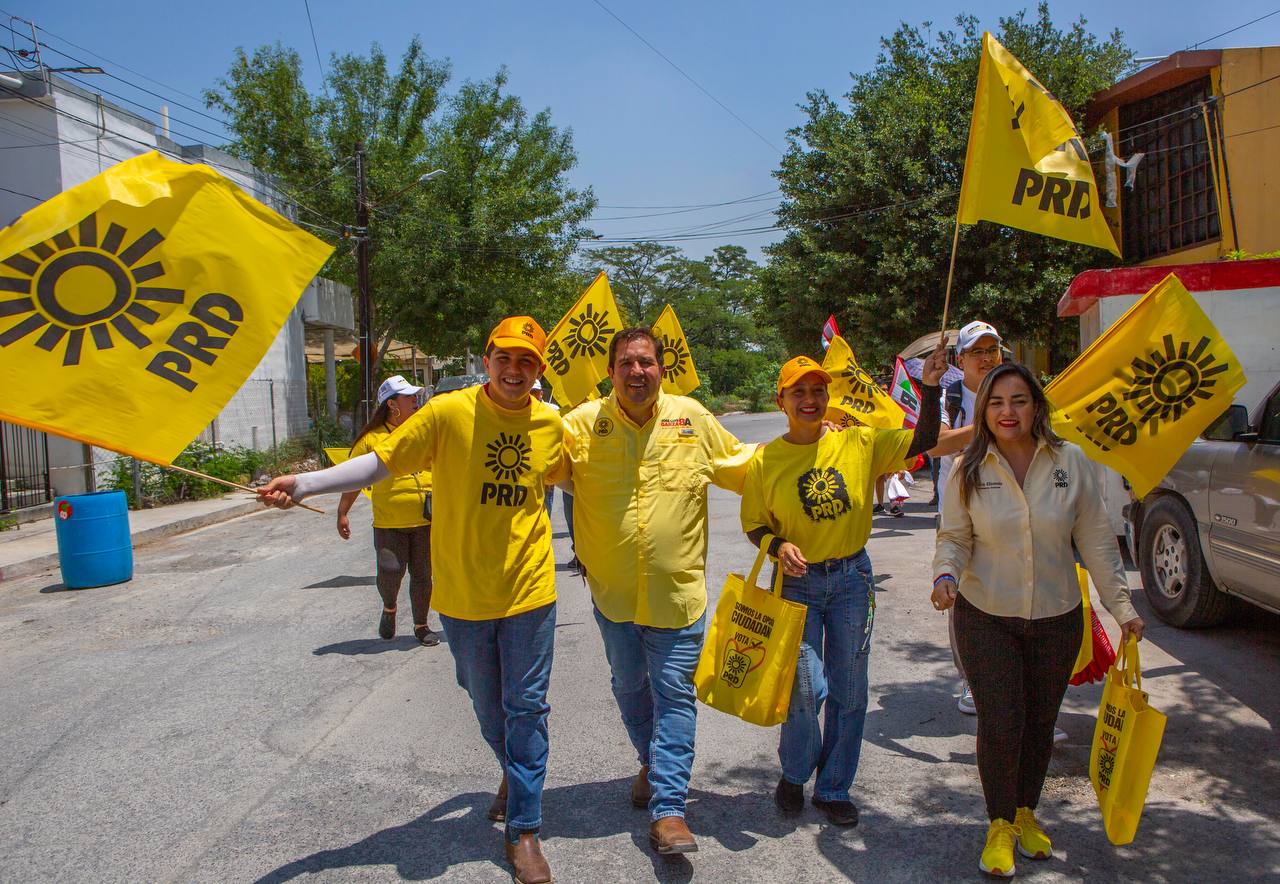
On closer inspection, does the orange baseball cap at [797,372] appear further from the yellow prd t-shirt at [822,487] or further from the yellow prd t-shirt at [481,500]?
the yellow prd t-shirt at [481,500]

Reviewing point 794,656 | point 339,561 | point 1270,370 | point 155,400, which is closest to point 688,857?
point 794,656

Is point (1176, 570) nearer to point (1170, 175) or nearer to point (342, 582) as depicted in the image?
point (342, 582)

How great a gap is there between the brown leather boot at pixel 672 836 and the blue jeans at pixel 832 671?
23.3 inches

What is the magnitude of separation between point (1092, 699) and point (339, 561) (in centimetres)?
775

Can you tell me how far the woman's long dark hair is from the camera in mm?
3500

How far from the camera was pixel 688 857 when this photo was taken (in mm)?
3531

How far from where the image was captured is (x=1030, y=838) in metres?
3.45

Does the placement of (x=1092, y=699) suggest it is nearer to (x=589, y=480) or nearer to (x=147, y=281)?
(x=589, y=480)

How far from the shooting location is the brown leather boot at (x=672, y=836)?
3.38m

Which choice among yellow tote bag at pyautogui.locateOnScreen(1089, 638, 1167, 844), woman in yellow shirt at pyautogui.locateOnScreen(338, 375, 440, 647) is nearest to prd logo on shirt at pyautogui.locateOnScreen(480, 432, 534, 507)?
yellow tote bag at pyautogui.locateOnScreen(1089, 638, 1167, 844)

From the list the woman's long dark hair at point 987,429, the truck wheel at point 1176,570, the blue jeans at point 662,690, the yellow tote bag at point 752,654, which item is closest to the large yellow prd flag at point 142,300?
the blue jeans at point 662,690

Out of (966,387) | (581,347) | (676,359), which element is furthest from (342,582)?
(966,387)

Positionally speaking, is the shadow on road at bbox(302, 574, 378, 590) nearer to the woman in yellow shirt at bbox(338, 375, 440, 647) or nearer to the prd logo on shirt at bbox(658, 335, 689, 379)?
the woman in yellow shirt at bbox(338, 375, 440, 647)

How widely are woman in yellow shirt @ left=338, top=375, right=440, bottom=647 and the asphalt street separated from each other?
11.2 inches
